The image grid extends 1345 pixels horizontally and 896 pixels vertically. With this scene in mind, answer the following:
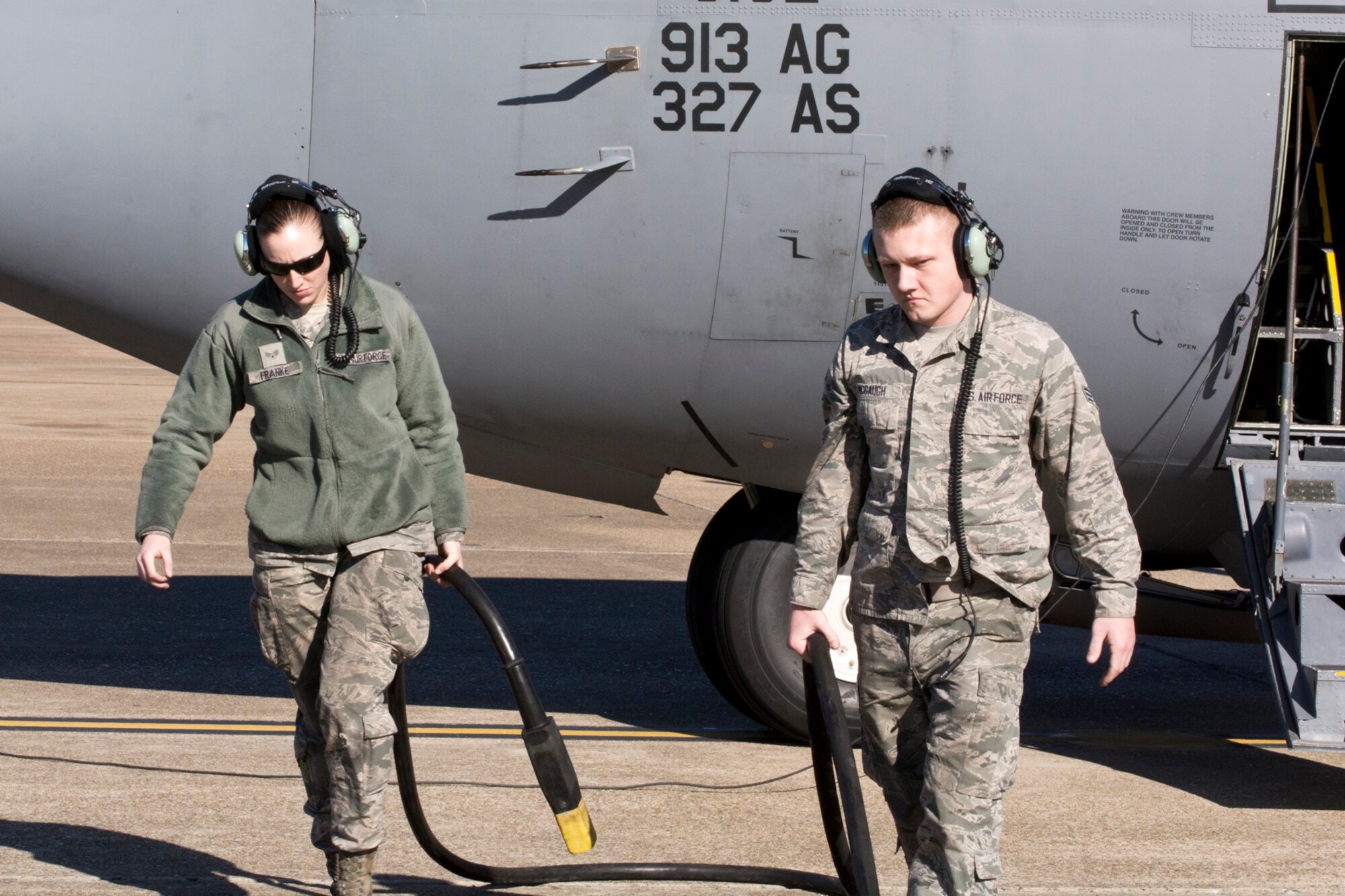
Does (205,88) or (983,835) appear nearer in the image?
(983,835)

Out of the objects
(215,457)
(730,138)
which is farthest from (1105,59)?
(215,457)

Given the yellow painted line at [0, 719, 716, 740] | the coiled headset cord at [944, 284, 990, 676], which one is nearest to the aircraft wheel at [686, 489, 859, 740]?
the yellow painted line at [0, 719, 716, 740]

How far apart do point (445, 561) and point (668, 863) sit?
114 centimetres

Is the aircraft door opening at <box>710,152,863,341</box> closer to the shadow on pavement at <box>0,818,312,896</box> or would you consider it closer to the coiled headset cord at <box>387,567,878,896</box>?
the coiled headset cord at <box>387,567,878,896</box>

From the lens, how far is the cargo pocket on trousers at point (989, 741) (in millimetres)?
3562

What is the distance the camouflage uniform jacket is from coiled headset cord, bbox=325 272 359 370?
4.32 ft

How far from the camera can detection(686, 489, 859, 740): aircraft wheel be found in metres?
6.05

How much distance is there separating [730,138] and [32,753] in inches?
133

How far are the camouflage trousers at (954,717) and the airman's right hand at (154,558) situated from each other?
5.69ft

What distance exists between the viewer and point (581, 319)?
18.5 feet

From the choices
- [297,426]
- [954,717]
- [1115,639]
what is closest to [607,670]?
[297,426]

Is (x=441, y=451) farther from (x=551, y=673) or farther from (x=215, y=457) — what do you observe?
(x=215, y=457)

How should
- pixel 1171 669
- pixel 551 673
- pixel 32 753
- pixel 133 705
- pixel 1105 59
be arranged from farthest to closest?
pixel 1171 669 < pixel 551 673 < pixel 133 705 < pixel 32 753 < pixel 1105 59

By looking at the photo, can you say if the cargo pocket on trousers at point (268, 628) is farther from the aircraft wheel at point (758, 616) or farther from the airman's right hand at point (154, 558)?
the aircraft wheel at point (758, 616)
